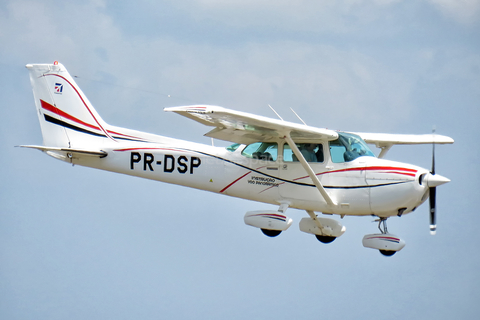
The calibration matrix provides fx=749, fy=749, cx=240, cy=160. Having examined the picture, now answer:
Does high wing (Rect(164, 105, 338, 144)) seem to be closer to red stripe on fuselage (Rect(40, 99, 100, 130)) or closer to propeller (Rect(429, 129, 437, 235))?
propeller (Rect(429, 129, 437, 235))

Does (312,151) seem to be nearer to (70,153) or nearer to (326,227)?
(326,227)

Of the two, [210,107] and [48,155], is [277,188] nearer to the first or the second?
[210,107]

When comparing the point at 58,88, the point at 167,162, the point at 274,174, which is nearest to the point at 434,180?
the point at 274,174

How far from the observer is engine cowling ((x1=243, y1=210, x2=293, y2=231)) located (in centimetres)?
1744

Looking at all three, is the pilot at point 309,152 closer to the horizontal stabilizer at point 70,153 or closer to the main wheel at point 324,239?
the main wheel at point 324,239

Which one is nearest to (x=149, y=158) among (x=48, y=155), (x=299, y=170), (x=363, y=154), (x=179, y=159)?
(x=179, y=159)

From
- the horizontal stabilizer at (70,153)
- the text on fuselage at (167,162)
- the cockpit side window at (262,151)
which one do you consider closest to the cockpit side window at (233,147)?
the cockpit side window at (262,151)

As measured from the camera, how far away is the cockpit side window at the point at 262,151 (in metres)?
18.0

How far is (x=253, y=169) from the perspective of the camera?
59.7 feet

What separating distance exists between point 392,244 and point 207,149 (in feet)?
16.6

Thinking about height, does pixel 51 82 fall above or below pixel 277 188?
above

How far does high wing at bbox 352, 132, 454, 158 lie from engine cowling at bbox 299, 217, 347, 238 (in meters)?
2.83

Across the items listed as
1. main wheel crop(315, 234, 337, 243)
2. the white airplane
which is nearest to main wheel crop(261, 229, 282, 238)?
the white airplane

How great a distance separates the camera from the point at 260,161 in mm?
18141
